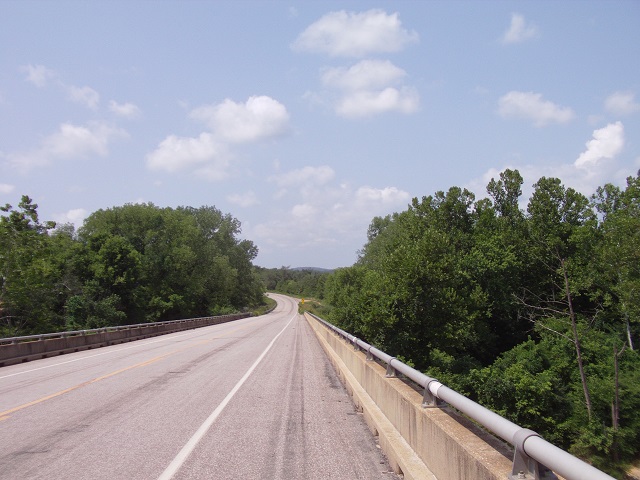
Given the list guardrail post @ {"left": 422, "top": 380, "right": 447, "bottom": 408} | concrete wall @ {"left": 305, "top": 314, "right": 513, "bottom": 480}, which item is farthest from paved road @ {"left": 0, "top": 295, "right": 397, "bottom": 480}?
guardrail post @ {"left": 422, "top": 380, "right": 447, "bottom": 408}

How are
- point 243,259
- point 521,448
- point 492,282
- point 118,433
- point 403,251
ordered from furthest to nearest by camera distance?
point 243,259 → point 492,282 → point 403,251 → point 118,433 → point 521,448

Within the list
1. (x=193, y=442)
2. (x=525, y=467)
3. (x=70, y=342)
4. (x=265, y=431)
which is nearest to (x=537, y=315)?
(x=70, y=342)

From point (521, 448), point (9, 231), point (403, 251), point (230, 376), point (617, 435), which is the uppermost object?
point (9, 231)

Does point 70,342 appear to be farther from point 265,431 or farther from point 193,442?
point 193,442

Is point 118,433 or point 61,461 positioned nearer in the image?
point 61,461

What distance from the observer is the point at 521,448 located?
320 centimetres

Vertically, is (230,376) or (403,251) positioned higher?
(403,251)

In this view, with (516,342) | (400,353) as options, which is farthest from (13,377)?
(516,342)

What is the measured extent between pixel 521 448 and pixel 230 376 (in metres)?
11.8

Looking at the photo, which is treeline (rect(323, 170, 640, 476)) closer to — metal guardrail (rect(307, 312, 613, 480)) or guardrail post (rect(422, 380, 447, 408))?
guardrail post (rect(422, 380, 447, 408))

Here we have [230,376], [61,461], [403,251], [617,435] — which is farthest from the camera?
[403,251]

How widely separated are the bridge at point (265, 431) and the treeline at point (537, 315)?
914 inches

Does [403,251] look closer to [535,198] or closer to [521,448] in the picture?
[535,198]

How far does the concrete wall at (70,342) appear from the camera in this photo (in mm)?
19950
